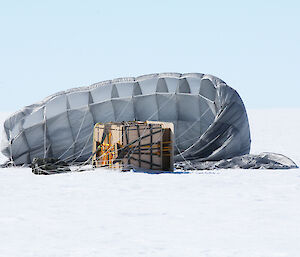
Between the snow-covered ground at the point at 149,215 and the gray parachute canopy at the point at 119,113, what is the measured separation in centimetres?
544

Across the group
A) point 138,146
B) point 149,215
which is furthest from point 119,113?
point 149,215

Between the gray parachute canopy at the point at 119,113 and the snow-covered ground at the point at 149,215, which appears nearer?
the snow-covered ground at the point at 149,215

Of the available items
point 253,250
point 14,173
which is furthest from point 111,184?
point 253,250

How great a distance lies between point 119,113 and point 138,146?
6.16m

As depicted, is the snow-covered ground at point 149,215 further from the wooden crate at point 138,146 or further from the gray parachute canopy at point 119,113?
the gray parachute canopy at point 119,113

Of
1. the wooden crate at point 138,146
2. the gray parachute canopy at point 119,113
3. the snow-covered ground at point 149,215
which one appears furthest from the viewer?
the gray parachute canopy at point 119,113

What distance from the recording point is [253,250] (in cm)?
877

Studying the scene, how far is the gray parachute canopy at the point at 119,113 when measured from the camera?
76.8 ft

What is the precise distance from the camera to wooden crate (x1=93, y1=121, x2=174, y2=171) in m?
18.4

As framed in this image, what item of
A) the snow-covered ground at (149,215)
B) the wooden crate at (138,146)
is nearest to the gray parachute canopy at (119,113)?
the wooden crate at (138,146)

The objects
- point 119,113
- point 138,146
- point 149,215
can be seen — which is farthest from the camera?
point 119,113

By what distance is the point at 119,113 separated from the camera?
2452cm

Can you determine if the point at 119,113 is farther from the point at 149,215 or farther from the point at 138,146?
the point at 149,215

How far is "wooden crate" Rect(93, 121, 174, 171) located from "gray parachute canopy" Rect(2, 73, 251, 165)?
3347mm
